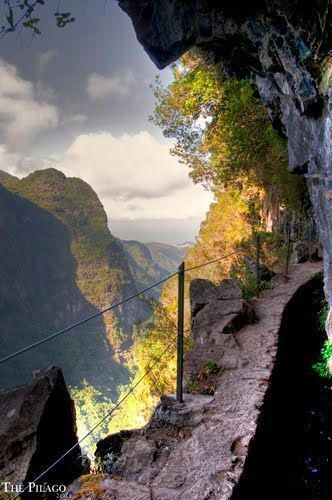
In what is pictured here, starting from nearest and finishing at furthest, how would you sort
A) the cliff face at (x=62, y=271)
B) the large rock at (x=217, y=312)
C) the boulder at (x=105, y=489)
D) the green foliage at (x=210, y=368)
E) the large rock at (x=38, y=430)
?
the boulder at (x=105, y=489) → the large rock at (x=38, y=430) → the green foliage at (x=210, y=368) → the large rock at (x=217, y=312) → the cliff face at (x=62, y=271)

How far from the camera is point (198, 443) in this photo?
2576mm

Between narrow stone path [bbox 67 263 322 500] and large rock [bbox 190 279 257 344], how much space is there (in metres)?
0.80

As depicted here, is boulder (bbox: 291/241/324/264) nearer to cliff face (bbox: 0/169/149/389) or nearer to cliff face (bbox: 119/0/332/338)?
cliff face (bbox: 119/0/332/338)

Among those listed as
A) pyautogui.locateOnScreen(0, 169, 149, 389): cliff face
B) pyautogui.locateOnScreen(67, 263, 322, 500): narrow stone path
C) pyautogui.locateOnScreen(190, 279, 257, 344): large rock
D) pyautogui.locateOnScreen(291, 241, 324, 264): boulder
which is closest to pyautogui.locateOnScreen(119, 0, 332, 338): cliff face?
pyautogui.locateOnScreen(190, 279, 257, 344): large rock

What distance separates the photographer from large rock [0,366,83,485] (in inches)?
108

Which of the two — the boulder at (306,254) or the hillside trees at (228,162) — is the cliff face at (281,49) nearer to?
the hillside trees at (228,162)

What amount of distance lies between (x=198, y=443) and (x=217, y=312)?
332 centimetres

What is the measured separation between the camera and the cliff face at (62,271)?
87.1 metres

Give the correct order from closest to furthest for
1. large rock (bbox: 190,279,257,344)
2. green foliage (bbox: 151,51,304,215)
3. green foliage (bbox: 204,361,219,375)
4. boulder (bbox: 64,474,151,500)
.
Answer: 1. boulder (bbox: 64,474,151,500)
2. green foliage (bbox: 204,361,219,375)
3. large rock (bbox: 190,279,257,344)
4. green foliage (bbox: 151,51,304,215)

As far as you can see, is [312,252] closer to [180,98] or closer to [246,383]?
[180,98]

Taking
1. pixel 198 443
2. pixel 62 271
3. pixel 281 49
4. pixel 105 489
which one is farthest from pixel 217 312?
pixel 62 271

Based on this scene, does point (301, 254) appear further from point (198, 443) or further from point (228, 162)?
point (198, 443)

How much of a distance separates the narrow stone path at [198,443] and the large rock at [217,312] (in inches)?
31.7

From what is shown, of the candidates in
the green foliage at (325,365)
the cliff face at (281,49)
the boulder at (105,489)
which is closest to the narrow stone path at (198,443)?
the boulder at (105,489)
